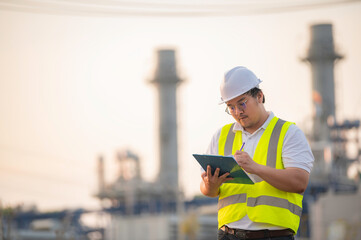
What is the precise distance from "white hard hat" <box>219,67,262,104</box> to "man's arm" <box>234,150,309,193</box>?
29cm

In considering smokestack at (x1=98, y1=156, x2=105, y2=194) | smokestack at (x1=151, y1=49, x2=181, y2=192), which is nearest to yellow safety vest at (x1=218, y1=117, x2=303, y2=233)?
smokestack at (x1=98, y1=156, x2=105, y2=194)

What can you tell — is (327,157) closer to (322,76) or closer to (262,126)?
(322,76)

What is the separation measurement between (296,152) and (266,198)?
9.7 inches

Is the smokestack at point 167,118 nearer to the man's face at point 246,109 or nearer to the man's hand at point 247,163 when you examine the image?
the man's face at point 246,109

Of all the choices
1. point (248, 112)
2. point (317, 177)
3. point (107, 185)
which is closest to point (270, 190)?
point (248, 112)

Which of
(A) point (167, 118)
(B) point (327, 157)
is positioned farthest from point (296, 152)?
(A) point (167, 118)

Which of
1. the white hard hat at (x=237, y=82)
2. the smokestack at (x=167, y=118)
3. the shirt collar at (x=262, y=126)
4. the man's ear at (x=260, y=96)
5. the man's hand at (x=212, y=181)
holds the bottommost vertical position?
the man's hand at (x=212, y=181)

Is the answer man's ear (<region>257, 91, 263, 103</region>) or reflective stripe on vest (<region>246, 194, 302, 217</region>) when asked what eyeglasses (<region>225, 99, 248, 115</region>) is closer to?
man's ear (<region>257, 91, 263, 103</region>)

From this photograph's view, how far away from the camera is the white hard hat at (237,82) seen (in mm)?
3549

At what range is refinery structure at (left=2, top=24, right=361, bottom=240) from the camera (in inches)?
1476

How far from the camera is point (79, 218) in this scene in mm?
40656

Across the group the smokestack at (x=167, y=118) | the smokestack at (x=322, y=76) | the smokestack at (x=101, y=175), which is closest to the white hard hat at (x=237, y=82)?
the smokestack at (x=322, y=76)

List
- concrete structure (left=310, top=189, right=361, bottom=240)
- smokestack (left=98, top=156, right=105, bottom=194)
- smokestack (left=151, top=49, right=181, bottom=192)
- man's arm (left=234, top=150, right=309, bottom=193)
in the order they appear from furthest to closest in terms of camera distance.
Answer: smokestack (left=151, top=49, right=181, bottom=192), smokestack (left=98, top=156, right=105, bottom=194), concrete structure (left=310, top=189, right=361, bottom=240), man's arm (left=234, top=150, right=309, bottom=193)

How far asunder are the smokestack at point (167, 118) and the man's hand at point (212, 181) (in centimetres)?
3926
